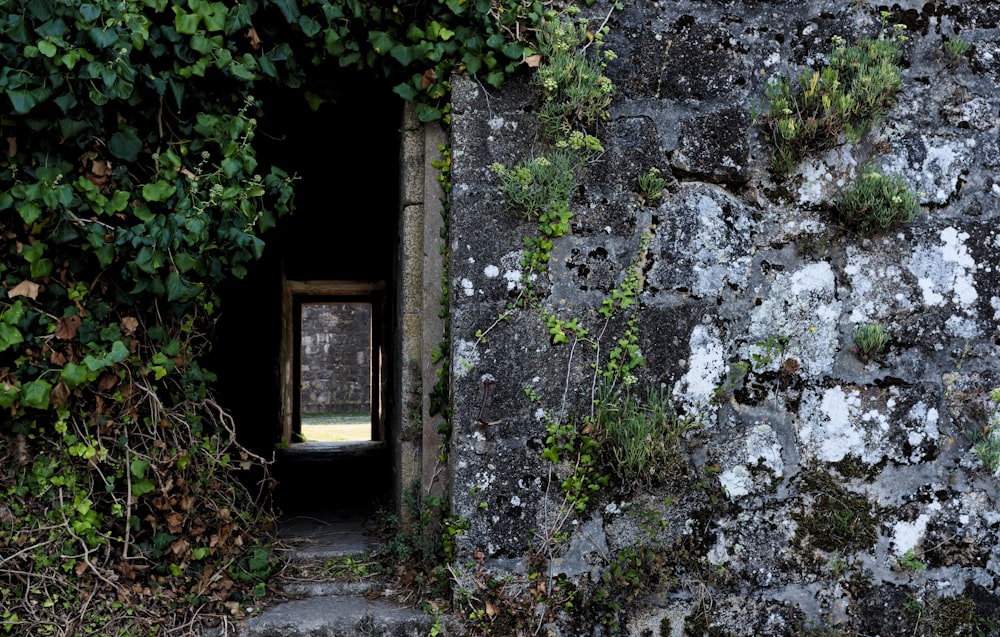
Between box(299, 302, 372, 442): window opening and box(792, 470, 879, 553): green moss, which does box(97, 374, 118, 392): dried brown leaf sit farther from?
box(299, 302, 372, 442): window opening

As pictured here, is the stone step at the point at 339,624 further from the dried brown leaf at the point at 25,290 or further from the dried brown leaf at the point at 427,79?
the dried brown leaf at the point at 427,79

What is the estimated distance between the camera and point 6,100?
266 centimetres

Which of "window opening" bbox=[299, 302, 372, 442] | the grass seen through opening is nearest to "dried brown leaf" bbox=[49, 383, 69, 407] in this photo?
the grass seen through opening

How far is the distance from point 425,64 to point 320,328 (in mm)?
12820

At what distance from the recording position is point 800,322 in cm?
310

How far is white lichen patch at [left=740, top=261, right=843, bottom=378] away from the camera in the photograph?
309cm

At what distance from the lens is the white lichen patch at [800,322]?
121 inches

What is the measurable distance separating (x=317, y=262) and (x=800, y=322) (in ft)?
19.8

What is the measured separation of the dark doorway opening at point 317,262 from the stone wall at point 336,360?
247 inches

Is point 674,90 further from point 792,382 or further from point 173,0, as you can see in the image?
point 173,0

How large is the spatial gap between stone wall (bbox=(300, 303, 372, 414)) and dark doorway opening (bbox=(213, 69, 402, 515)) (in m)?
6.28

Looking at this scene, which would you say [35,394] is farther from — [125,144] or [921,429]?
[921,429]

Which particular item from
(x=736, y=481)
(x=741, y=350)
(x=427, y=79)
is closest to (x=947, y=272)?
(x=741, y=350)

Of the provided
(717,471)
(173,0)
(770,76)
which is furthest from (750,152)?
(173,0)
